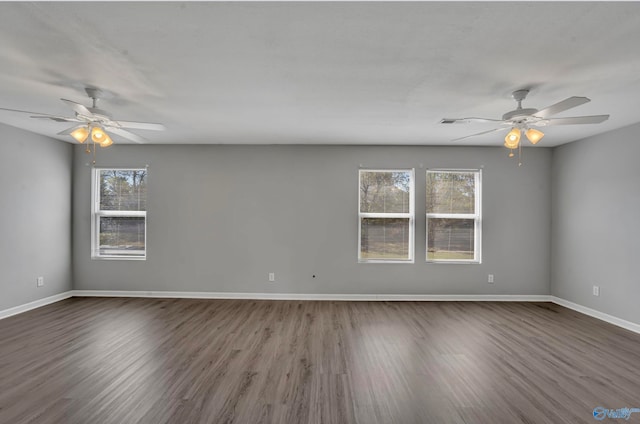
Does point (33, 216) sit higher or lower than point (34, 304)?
higher

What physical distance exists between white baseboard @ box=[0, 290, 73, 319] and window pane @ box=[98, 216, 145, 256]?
0.81 metres

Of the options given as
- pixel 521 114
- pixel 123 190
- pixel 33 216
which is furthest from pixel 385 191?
pixel 33 216

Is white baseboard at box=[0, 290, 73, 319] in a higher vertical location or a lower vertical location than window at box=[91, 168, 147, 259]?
lower

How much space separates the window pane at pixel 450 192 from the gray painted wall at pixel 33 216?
5.92m

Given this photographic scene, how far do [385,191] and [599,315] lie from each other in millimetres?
3363

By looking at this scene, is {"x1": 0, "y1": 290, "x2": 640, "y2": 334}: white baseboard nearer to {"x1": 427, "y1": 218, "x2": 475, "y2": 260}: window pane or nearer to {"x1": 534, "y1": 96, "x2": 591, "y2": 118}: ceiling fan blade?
{"x1": 427, "y1": 218, "x2": 475, "y2": 260}: window pane

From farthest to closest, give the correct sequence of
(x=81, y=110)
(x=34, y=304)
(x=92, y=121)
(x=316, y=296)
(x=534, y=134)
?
(x=316, y=296), (x=34, y=304), (x=92, y=121), (x=534, y=134), (x=81, y=110)

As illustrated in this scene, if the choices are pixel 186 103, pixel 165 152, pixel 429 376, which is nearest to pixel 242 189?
pixel 165 152

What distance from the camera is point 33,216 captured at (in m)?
4.50

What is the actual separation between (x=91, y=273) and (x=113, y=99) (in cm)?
342

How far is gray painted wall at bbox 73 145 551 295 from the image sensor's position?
5094mm

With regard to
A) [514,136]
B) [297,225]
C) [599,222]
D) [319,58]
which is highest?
[319,58]

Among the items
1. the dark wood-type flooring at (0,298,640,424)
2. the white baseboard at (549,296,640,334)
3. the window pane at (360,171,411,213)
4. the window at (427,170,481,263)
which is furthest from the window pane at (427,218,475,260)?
the white baseboard at (549,296,640,334)

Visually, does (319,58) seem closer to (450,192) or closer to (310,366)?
(310,366)
